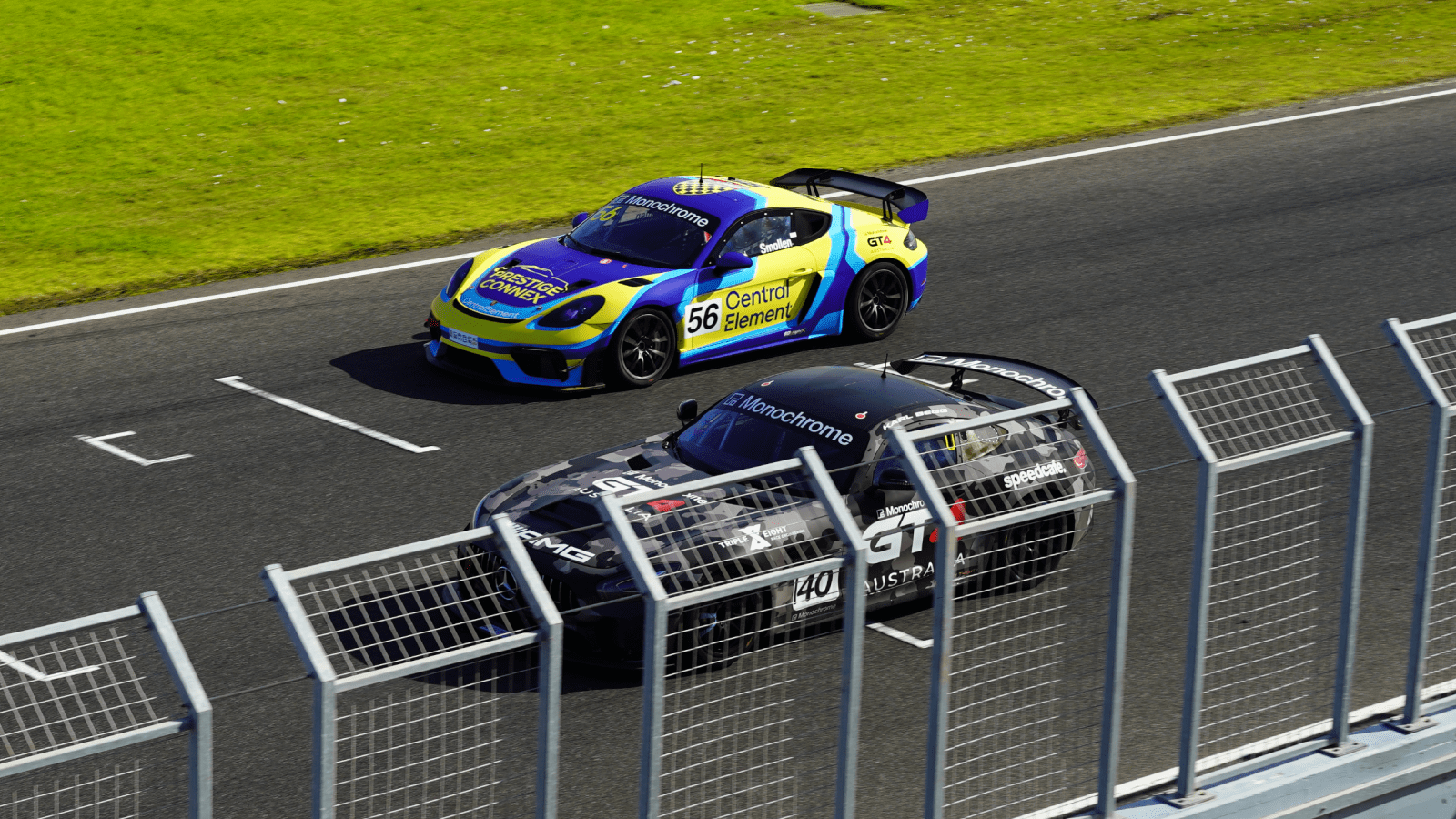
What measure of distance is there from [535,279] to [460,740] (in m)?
7.74

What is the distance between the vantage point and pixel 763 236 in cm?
1277

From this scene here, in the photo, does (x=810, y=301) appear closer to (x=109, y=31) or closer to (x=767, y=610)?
(x=767, y=610)

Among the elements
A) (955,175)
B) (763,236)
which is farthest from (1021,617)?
(955,175)

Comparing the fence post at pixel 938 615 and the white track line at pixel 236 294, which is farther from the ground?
the fence post at pixel 938 615

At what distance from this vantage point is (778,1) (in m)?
27.1

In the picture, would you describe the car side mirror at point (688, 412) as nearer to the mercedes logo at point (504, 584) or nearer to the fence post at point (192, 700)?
the mercedes logo at point (504, 584)

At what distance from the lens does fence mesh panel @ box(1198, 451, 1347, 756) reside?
19.4 ft

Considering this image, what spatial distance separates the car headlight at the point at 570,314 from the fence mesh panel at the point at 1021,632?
6.22 meters

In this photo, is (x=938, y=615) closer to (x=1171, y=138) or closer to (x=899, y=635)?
(x=899, y=635)

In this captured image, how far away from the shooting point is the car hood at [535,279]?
39.2ft


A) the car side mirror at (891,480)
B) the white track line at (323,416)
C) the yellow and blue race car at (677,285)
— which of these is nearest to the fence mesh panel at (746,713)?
the car side mirror at (891,480)

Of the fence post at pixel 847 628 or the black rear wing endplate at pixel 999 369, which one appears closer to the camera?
the fence post at pixel 847 628

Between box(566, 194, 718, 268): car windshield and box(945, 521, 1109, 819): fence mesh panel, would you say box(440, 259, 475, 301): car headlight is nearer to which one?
box(566, 194, 718, 268): car windshield

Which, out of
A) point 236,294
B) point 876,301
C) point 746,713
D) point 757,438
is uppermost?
point 746,713
